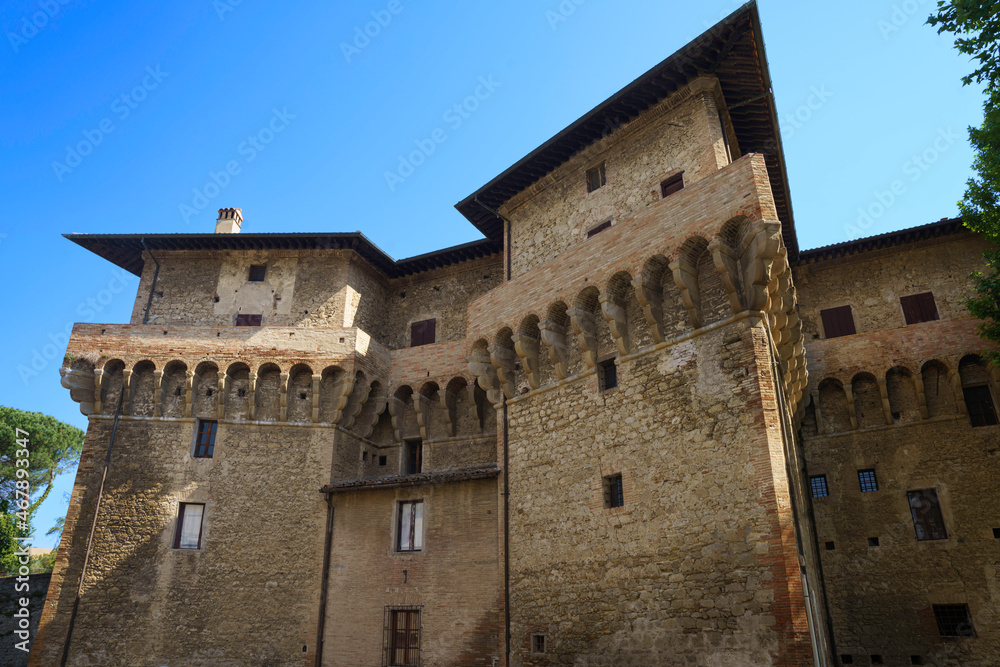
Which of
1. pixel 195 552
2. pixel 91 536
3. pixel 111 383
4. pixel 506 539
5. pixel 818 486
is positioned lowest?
pixel 195 552

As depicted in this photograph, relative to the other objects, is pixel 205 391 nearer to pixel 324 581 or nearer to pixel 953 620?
pixel 324 581

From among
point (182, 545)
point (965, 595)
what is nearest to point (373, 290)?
point (182, 545)

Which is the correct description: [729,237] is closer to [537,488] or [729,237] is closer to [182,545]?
[537,488]

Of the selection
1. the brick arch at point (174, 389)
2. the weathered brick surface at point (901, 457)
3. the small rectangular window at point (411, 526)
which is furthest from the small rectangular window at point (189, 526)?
the weathered brick surface at point (901, 457)

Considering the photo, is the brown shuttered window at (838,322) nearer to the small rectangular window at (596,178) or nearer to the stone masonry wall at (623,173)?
the stone masonry wall at (623,173)

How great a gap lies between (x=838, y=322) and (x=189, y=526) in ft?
66.4

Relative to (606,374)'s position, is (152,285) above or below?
above

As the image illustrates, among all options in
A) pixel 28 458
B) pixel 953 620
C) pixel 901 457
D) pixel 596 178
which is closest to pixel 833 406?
pixel 901 457

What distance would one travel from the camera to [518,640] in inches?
579

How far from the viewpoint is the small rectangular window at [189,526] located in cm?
1839

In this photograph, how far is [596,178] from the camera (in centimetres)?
1775

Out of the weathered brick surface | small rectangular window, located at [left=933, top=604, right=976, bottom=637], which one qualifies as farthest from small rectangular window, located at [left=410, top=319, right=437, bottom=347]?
small rectangular window, located at [left=933, top=604, right=976, bottom=637]

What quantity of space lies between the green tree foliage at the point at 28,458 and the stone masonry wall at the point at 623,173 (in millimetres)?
26885

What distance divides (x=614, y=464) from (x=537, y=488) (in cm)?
227
